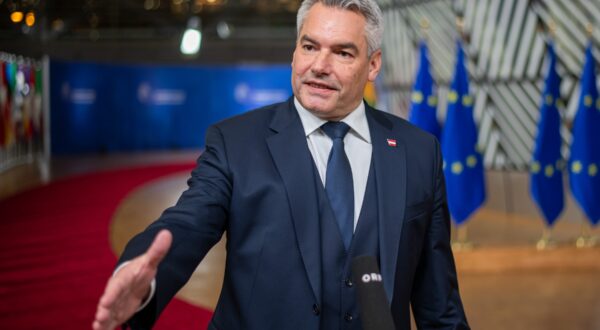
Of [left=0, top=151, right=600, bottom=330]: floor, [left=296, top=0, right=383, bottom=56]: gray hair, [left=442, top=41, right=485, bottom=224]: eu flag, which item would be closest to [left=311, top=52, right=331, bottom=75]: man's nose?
[left=296, top=0, right=383, bottom=56]: gray hair

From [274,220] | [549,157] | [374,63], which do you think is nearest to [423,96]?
[549,157]

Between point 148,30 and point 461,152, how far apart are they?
20.5 metres

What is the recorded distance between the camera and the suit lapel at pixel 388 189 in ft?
6.33

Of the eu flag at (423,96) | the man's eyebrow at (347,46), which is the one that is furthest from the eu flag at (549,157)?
the man's eyebrow at (347,46)

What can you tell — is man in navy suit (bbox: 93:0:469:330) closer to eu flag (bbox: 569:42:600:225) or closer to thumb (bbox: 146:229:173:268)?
thumb (bbox: 146:229:173:268)

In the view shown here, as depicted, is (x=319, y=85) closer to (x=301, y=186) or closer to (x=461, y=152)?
(x=301, y=186)

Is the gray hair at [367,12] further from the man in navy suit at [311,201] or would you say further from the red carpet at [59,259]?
the red carpet at [59,259]

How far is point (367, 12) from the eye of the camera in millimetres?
1955

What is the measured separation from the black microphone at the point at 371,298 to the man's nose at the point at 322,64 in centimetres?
78

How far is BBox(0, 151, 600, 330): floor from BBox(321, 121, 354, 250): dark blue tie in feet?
15.8

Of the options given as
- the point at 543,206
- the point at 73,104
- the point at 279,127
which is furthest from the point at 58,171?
the point at 279,127

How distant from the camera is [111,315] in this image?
1355mm

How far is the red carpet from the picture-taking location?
20.2 ft

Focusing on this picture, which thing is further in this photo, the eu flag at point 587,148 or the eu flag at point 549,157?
the eu flag at point 549,157
